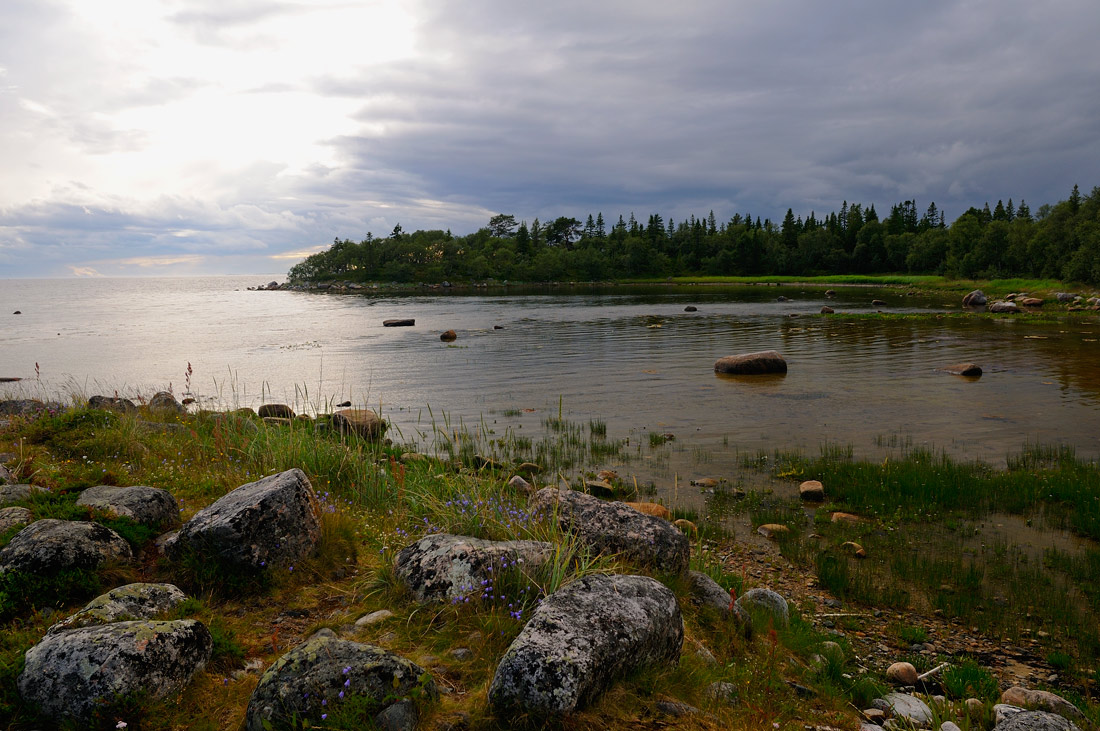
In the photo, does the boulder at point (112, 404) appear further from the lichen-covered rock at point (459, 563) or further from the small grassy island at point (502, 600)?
the lichen-covered rock at point (459, 563)

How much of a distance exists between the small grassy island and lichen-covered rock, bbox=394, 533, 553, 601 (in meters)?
0.02

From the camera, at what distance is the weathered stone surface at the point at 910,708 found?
5.28 metres

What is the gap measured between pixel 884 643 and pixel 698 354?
28.2 m

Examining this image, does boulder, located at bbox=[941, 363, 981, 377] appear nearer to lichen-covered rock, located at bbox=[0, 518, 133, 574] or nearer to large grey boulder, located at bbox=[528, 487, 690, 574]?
large grey boulder, located at bbox=[528, 487, 690, 574]

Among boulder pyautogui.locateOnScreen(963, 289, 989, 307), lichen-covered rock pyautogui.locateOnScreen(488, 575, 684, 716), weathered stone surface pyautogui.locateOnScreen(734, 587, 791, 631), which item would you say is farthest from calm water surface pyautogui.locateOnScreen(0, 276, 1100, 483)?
boulder pyautogui.locateOnScreen(963, 289, 989, 307)

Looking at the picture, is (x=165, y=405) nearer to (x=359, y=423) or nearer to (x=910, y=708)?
(x=359, y=423)

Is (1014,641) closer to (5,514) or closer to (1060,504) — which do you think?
(1060,504)

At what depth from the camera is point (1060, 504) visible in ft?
36.2

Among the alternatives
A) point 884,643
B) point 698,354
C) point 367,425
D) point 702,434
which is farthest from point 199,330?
point 884,643

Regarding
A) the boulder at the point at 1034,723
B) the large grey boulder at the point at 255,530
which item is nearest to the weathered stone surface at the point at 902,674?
the boulder at the point at 1034,723

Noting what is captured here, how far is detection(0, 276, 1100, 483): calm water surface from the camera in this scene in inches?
680

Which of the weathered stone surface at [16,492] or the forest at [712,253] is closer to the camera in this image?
the weathered stone surface at [16,492]

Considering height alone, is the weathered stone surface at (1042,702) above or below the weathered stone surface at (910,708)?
below

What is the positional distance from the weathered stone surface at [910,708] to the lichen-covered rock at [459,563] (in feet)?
11.1
